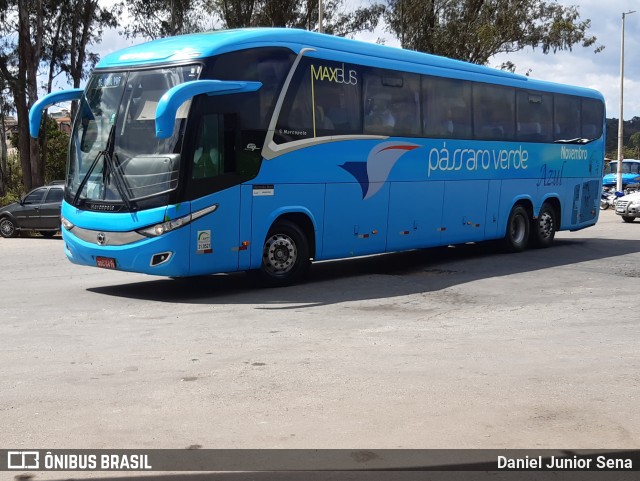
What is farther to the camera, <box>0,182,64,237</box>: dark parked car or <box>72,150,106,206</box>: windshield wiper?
<box>0,182,64,237</box>: dark parked car

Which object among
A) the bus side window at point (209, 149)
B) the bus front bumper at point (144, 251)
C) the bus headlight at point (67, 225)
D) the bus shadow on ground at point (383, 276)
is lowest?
the bus shadow on ground at point (383, 276)

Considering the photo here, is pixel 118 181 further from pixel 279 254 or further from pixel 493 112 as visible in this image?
pixel 493 112

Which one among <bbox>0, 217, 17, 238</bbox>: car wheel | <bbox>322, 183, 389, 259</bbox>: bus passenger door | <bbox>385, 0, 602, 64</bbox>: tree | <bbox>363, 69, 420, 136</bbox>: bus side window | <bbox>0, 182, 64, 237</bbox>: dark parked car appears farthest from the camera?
<bbox>385, 0, 602, 64</bbox>: tree

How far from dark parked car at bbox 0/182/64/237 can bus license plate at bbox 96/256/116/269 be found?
14.3 m

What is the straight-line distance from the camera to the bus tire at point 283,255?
13.2m

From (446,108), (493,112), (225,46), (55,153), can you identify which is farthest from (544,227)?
(55,153)

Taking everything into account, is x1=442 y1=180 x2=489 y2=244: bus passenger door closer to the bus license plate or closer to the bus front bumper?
the bus front bumper

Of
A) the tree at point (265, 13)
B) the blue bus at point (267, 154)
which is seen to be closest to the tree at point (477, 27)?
the tree at point (265, 13)

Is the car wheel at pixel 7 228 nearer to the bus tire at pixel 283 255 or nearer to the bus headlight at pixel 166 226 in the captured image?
the bus tire at pixel 283 255

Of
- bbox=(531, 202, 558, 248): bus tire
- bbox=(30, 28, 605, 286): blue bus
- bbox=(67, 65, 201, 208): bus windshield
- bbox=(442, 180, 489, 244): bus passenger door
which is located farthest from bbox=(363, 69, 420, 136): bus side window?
bbox=(531, 202, 558, 248): bus tire

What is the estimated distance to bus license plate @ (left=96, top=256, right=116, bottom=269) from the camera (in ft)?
39.9

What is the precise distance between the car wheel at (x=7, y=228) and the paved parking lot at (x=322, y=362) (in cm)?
1271

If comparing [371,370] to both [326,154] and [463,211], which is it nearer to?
[326,154]

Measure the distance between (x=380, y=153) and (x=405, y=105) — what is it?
1160mm
